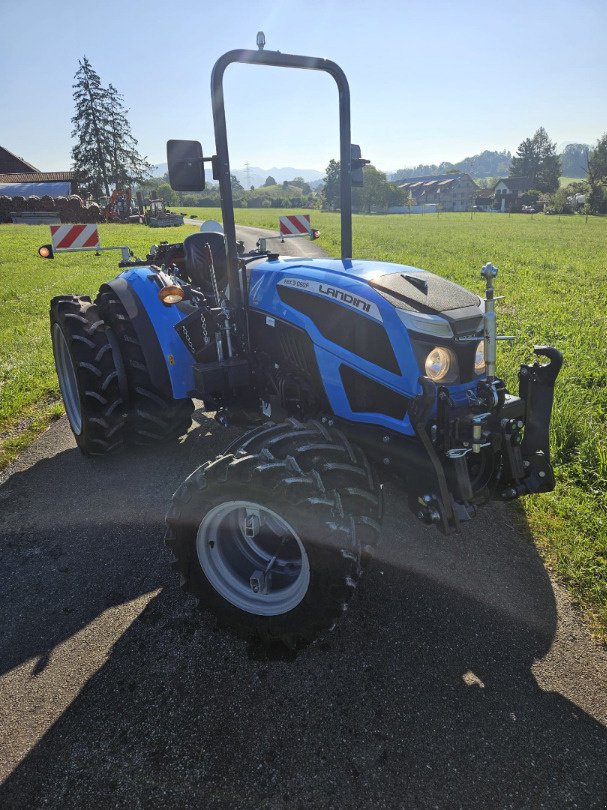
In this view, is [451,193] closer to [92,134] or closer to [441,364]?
[92,134]

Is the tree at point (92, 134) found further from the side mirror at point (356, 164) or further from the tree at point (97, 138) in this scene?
the side mirror at point (356, 164)

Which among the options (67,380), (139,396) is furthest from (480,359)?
(67,380)

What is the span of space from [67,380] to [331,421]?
9.43 feet

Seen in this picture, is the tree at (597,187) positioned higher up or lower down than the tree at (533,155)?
lower down

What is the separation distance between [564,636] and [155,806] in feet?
6.10

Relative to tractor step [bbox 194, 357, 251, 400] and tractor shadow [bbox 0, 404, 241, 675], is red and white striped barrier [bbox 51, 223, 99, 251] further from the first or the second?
tractor step [bbox 194, 357, 251, 400]

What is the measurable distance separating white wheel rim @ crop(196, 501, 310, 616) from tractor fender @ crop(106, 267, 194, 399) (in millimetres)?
1441

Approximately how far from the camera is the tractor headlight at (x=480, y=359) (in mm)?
2589

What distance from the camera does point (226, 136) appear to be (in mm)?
2904

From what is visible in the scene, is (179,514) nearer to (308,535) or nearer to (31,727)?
(308,535)

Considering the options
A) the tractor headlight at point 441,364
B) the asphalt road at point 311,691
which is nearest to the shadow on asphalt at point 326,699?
the asphalt road at point 311,691

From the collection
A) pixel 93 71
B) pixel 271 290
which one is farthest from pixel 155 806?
pixel 93 71

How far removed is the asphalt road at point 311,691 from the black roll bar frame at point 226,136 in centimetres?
185

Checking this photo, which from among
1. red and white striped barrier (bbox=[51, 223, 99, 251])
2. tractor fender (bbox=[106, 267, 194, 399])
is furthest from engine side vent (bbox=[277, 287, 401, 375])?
red and white striped barrier (bbox=[51, 223, 99, 251])
